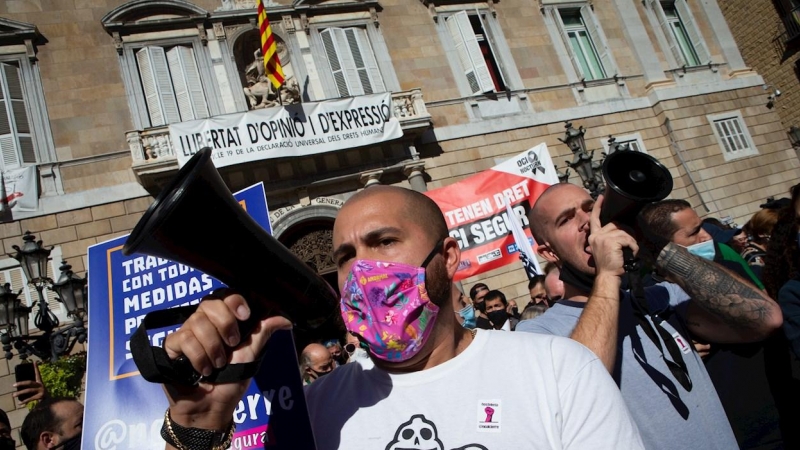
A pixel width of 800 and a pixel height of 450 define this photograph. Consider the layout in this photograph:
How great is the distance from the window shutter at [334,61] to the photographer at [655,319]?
1053 centimetres

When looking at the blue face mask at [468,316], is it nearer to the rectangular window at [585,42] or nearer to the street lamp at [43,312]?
the street lamp at [43,312]

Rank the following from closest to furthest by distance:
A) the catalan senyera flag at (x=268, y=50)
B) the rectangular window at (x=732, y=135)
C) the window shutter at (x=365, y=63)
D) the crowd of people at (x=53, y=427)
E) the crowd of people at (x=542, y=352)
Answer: the crowd of people at (x=542, y=352), the crowd of people at (x=53, y=427), the catalan senyera flag at (x=268, y=50), the window shutter at (x=365, y=63), the rectangular window at (x=732, y=135)

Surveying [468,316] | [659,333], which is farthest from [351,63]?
[659,333]

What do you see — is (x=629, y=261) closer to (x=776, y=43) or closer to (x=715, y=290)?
(x=715, y=290)

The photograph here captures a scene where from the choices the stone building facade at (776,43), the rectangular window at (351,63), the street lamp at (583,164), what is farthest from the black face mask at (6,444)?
the stone building facade at (776,43)

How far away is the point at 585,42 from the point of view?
14.9 m

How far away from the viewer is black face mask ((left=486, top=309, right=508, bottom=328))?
6.72 meters

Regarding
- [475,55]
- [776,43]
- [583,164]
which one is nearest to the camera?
[583,164]

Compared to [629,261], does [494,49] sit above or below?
above

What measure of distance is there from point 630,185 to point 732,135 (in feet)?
50.1

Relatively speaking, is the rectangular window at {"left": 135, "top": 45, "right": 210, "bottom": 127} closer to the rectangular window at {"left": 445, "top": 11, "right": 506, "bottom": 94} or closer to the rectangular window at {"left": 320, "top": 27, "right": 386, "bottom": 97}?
the rectangular window at {"left": 320, "top": 27, "right": 386, "bottom": 97}

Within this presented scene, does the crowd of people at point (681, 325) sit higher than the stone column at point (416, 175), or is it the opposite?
the stone column at point (416, 175)

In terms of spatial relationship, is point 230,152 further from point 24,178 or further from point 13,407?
point 13,407

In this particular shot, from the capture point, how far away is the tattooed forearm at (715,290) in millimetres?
2123
